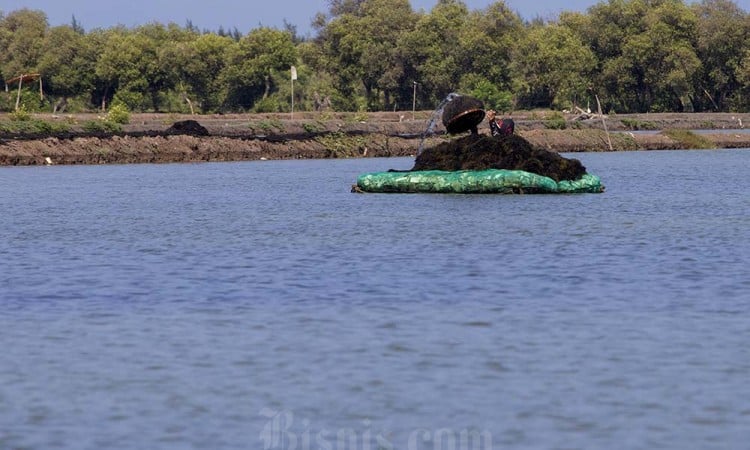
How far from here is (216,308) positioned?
828 inches

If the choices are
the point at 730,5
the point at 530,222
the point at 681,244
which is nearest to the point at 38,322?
the point at 681,244

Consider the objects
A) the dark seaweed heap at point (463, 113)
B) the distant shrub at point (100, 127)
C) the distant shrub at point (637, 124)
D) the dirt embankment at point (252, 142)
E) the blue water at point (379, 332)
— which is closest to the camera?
the blue water at point (379, 332)

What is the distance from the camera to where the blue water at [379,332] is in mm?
13438

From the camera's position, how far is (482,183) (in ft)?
144

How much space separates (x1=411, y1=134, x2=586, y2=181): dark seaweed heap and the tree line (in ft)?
359

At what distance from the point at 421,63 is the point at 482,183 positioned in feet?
393

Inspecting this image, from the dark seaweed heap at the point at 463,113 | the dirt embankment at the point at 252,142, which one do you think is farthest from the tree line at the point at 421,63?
the dark seaweed heap at the point at 463,113

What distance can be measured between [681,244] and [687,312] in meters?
10.6

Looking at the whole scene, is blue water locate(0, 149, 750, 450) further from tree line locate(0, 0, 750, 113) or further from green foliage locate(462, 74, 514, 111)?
tree line locate(0, 0, 750, 113)

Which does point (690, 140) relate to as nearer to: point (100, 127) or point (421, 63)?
point (100, 127)

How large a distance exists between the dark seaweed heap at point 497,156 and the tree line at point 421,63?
359 feet

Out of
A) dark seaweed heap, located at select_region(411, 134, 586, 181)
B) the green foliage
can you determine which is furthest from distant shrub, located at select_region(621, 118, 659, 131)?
dark seaweed heap, located at select_region(411, 134, 586, 181)

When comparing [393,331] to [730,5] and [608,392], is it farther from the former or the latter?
[730,5]

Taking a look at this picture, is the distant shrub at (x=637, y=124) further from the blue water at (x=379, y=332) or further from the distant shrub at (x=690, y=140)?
the blue water at (x=379, y=332)
